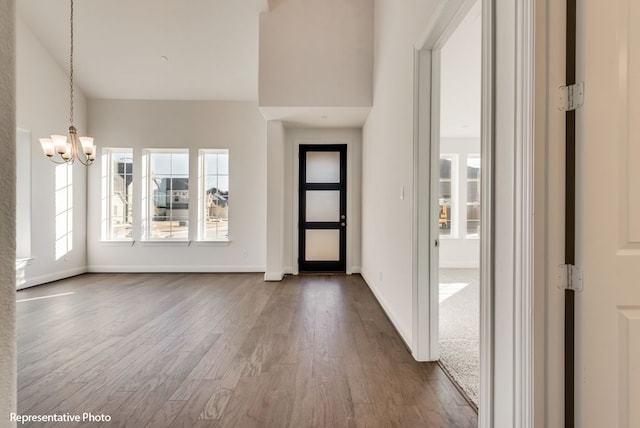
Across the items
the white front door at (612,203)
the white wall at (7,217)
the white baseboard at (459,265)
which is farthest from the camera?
the white baseboard at (459,265)

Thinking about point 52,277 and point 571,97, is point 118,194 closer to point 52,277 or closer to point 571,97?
point 52,277

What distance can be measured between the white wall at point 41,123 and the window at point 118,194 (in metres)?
0.54

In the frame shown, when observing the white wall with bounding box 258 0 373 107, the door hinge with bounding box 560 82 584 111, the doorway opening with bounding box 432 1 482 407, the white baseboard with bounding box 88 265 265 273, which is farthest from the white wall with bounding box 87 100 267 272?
the door hinge with bounding box 560 82 584 111

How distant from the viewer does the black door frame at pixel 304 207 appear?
5.82m

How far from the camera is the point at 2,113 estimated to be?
2.20 feet

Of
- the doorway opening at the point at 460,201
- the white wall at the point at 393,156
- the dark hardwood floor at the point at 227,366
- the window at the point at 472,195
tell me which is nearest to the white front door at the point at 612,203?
the doorway opening at the point at 460,201

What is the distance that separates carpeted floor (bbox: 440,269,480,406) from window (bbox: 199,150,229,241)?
409 cm

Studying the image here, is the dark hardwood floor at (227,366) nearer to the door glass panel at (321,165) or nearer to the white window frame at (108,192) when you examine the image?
the white window frame at (108,192)

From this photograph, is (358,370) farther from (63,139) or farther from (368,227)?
(63,139)

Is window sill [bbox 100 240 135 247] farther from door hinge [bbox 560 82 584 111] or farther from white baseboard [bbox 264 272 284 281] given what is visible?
door hinge [bbox 560 82 584 111]

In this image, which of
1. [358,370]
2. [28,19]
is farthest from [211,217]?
[358,370]

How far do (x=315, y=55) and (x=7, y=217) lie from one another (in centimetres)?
447

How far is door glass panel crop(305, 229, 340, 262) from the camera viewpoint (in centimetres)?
586

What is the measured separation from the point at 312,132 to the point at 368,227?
206 cm
